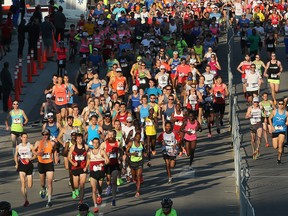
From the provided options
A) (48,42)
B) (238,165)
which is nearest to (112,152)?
(238,165)

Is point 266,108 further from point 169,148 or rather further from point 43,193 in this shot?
point 43,193

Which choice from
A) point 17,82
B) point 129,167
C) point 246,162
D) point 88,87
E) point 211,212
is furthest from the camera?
point 17,82

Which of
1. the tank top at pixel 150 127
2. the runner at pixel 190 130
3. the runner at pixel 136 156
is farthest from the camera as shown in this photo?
the tank top at pixel 150 127

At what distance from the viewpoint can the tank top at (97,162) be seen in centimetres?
2842

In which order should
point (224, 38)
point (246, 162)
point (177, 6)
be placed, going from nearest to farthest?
point (246, 162) → point (224, 38) → point (177, 6)

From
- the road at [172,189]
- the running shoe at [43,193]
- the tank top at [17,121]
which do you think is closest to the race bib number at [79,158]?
the road at [172,189]

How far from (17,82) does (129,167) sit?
12286 mm

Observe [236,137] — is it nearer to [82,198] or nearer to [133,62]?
[82,198]

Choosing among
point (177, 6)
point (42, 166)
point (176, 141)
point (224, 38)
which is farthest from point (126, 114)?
point (177, 6)

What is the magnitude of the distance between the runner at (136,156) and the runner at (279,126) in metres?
4.48

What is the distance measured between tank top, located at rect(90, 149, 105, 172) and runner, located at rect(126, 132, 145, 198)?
1217mm

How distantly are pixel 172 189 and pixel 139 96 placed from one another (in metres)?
6.18

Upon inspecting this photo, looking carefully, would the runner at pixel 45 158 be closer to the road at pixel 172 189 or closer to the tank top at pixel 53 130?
the road at pixel 172 189

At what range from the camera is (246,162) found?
108ft
